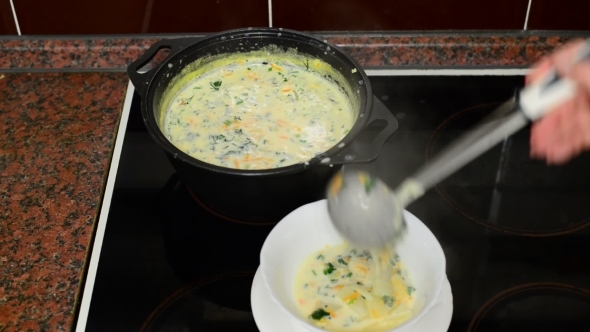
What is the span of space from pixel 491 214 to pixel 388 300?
0.27 metres

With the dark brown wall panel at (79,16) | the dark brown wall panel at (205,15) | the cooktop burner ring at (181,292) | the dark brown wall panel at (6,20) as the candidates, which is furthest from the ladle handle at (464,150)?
the dark brown wall panel at (6,20)

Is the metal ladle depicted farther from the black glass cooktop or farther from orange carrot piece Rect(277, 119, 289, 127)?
orange carrot piece Rect(277, 119, 289, 127)

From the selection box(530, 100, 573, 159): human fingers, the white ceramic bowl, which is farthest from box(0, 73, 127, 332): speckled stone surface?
box(530, 100, 573, 159): human fingers

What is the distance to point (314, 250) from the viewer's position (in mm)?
910

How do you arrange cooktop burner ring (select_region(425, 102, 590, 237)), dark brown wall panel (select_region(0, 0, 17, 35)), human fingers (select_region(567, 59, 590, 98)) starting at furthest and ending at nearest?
dark brown wall panel (select_region(0, 0, 17, 35))
cooktop burner ring (select_region(425, 102, 590, 237))
human fingers (select_region(567, 59, 590, 98))

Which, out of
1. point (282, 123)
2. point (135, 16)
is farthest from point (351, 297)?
point (135, 16)

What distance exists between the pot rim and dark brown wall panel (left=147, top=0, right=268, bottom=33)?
4.5 inches

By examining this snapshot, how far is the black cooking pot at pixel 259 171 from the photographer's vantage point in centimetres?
87

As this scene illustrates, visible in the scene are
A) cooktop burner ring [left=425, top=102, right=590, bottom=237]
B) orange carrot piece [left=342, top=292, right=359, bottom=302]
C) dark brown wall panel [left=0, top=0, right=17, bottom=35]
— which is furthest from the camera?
dark brown wall panel [left=0, top=0, right=17, bottom=35]

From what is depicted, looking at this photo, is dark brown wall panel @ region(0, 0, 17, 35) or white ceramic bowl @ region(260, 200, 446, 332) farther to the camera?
dark brown wall panel @ region(0, 0, 17, 35)

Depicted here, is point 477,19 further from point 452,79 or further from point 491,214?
point 491,214

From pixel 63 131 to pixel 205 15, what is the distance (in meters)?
0.33

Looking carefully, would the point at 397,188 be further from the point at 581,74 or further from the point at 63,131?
the point at 63,131

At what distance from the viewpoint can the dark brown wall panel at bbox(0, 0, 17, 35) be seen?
1189 mm
